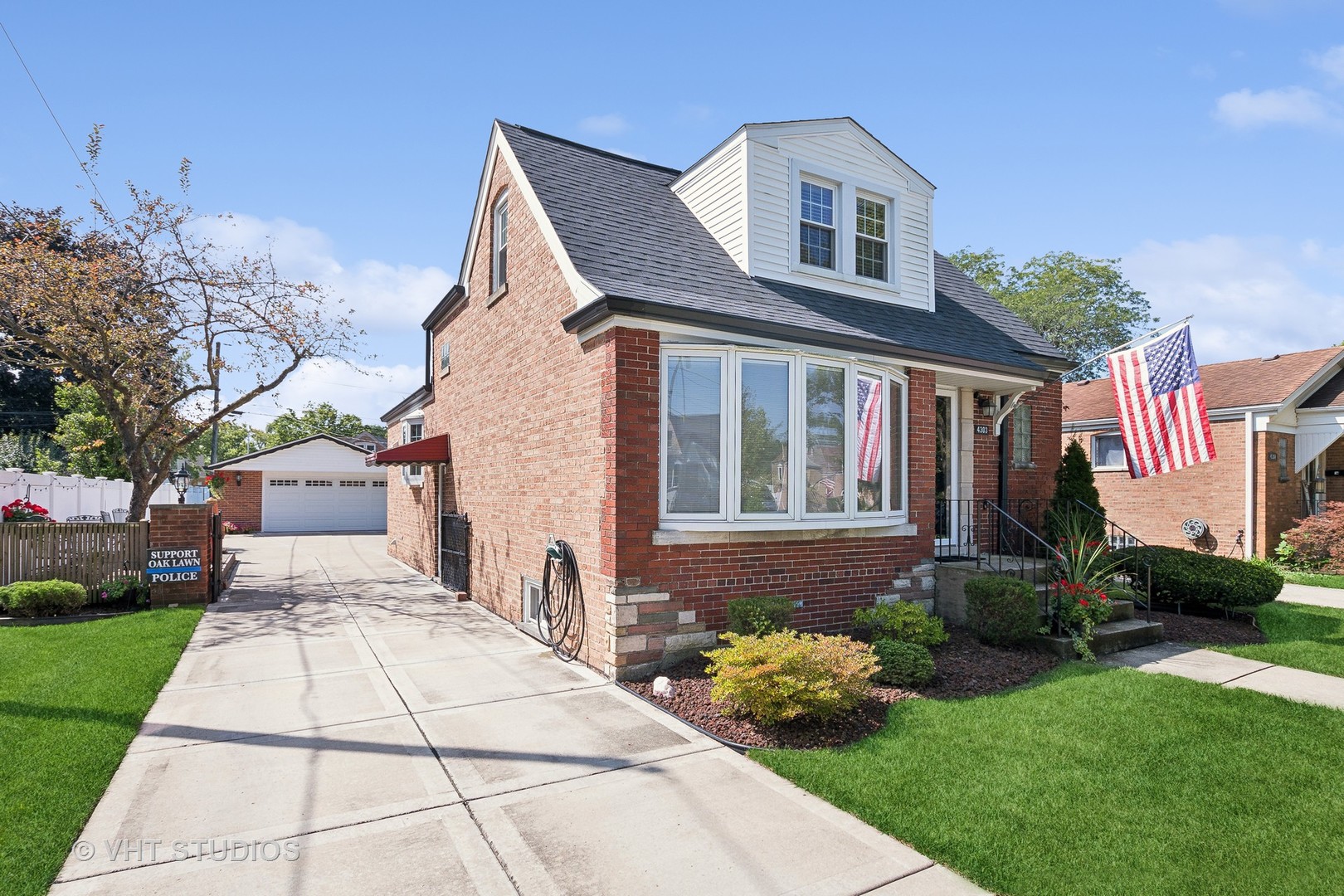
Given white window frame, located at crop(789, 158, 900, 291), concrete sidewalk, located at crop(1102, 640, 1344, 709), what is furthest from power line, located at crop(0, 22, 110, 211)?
concrete sidewalk, located at crop(1102, 640, 1344, 709)

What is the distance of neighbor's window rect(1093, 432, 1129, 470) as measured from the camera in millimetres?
17647

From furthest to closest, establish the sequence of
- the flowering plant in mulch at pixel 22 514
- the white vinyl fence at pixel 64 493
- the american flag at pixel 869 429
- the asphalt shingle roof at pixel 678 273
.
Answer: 1. the white vinyl fence at pixel 64 493
2. the flowering plant in mulch at pixel 22 514
3. the american flag at pixel 869 429
4. the asphalt shingle roof at pixel 678 273

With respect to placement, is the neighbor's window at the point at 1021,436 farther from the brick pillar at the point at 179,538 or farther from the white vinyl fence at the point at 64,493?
the white vinyl fence at the point at 64,493

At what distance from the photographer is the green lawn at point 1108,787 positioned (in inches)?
135

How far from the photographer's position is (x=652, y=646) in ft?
22.3

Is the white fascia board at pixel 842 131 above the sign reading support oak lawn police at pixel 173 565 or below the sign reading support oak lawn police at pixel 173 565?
above

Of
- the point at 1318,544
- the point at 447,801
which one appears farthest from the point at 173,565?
the point at 1318,544

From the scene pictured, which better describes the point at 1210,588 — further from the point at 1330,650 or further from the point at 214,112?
the point at 214,112

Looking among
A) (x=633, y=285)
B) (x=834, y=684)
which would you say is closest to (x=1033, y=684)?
(x=834, y=684)

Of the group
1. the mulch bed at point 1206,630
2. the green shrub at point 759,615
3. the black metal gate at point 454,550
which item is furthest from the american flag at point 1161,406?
the black metal gate at point 454,550

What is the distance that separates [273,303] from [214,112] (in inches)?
219

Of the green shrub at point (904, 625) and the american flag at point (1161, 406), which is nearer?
the green shrub at point (904, 625)

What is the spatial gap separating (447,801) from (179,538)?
8.93 m

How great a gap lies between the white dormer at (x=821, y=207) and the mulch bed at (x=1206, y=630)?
208 inches
